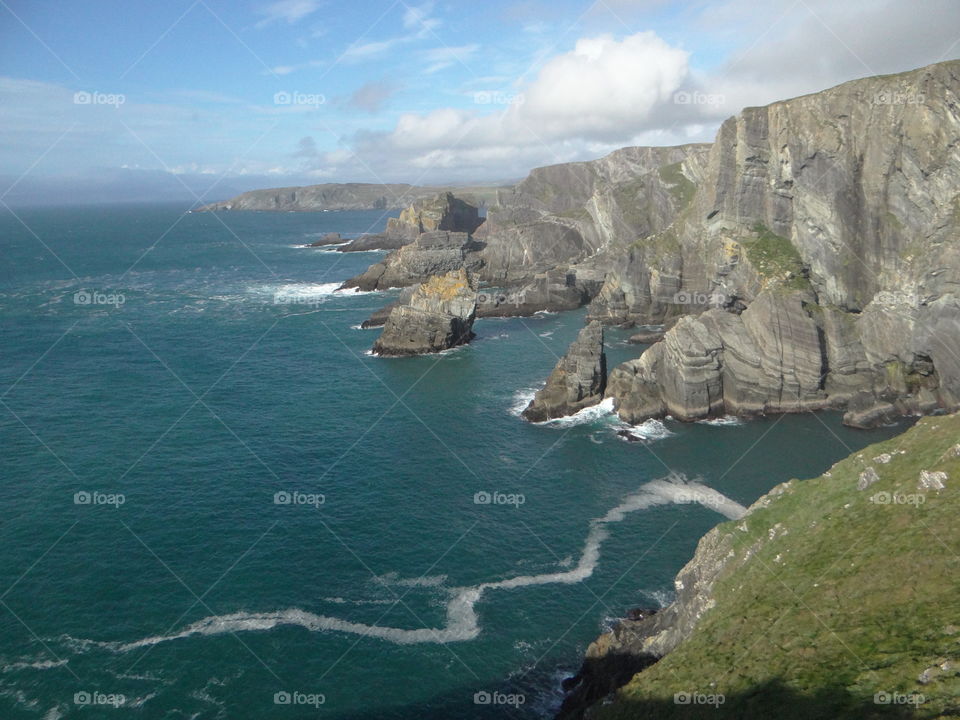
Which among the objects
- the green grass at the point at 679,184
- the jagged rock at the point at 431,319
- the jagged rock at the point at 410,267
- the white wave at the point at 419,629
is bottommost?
the white wave at the point at 419,629

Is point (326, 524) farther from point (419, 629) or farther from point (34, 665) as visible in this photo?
point (34, 665)

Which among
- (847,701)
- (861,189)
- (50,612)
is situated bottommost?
(50,612)

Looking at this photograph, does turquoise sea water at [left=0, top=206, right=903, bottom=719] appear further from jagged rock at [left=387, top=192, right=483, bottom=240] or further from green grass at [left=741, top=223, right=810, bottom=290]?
jagged rock at [left=387, top=192, right=483, bottom=240]

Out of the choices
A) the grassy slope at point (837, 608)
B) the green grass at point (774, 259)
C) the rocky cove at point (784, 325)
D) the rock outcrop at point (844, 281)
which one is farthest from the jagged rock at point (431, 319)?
the grassy slope at point (837, 608)

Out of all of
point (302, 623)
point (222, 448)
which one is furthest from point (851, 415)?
point (222, 448)

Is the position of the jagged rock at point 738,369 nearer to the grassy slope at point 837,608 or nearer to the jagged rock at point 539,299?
the grassy slope at point 837,608

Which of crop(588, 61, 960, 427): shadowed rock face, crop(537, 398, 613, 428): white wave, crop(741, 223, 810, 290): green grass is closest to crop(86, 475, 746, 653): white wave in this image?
crop(537, 398, 613, 428): white wave

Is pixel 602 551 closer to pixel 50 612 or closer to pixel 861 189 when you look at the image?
pixel 50 612
